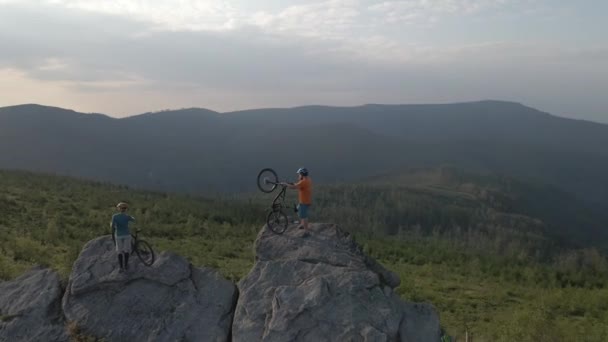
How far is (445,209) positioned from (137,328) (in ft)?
515

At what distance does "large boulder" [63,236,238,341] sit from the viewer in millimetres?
15992

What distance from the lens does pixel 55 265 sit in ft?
86.7

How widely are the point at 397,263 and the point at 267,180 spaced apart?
3106 centimetres

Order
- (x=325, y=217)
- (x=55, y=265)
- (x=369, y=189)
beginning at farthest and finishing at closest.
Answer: (x=369, y=189) < (x=325, y=217) < (x=55, y=265)

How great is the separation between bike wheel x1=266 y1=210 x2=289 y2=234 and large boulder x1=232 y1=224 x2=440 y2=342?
110 centimetres

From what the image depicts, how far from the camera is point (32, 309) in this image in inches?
653

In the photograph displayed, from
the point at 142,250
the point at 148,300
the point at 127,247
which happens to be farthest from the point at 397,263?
the point at 127,247

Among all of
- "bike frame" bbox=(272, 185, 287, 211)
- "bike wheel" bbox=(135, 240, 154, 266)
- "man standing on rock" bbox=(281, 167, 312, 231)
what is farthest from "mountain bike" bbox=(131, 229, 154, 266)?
"man standing on rock" bbox=(281, 167, 312, 231)

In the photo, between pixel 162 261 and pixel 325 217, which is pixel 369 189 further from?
pixel 162 261

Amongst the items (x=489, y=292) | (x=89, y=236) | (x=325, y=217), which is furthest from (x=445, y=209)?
(x=89, y=236)

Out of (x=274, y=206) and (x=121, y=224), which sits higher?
(x=274, y=206)

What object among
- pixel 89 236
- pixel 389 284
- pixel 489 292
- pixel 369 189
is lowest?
pixel 369 189

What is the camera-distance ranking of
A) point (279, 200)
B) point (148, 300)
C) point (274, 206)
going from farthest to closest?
point (279, 200) < point (274, 206) < point (148, 300)

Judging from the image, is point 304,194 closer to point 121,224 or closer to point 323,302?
point 323,302
